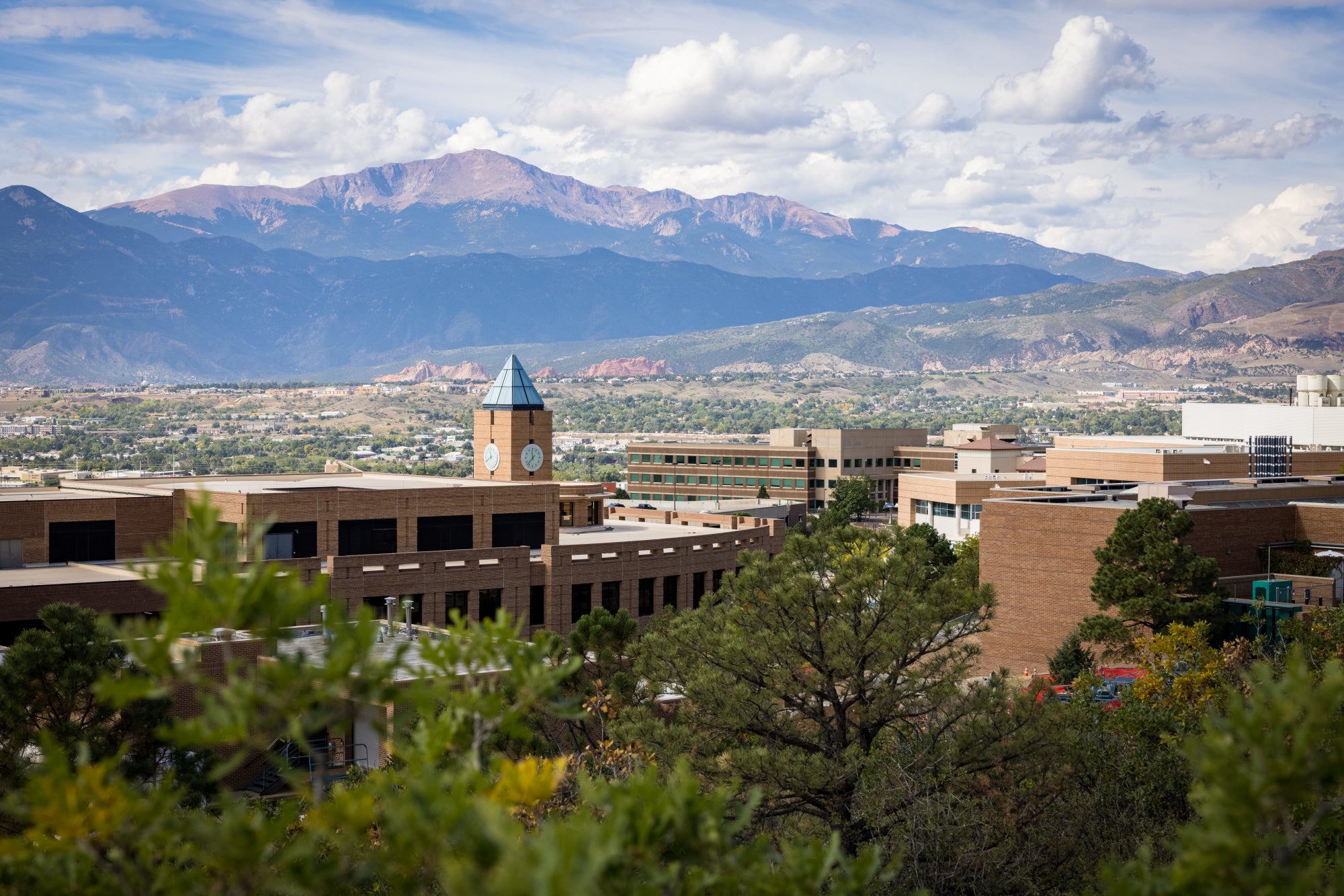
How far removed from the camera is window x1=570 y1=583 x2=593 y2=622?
64.2 meters

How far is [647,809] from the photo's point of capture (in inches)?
438

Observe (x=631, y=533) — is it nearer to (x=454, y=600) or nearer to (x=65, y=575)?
(x=454, y=600)

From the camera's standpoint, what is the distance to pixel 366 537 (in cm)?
6309

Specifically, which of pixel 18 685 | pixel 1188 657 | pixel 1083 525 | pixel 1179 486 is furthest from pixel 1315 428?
pixel 18 685

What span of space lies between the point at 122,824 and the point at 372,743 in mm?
27157

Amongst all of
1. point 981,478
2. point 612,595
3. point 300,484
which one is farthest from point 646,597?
point 981,478

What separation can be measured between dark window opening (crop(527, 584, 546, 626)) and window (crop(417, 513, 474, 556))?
4.48m

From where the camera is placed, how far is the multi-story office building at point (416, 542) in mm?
56469

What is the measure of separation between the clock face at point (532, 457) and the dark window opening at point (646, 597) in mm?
12161

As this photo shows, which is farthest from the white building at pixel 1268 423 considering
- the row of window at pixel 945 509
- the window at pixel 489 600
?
the window at pixel 489 600

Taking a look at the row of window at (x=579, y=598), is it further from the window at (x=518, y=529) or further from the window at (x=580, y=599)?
the window at (x=518, y=529)

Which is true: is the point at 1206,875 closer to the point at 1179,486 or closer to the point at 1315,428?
the point at 1179,486

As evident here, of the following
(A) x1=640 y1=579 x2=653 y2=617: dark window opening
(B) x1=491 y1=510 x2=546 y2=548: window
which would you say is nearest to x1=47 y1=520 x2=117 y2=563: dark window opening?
(B) x1=491 y1=510 x2=546 y2=548: window

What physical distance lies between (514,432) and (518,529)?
27.5 feet
